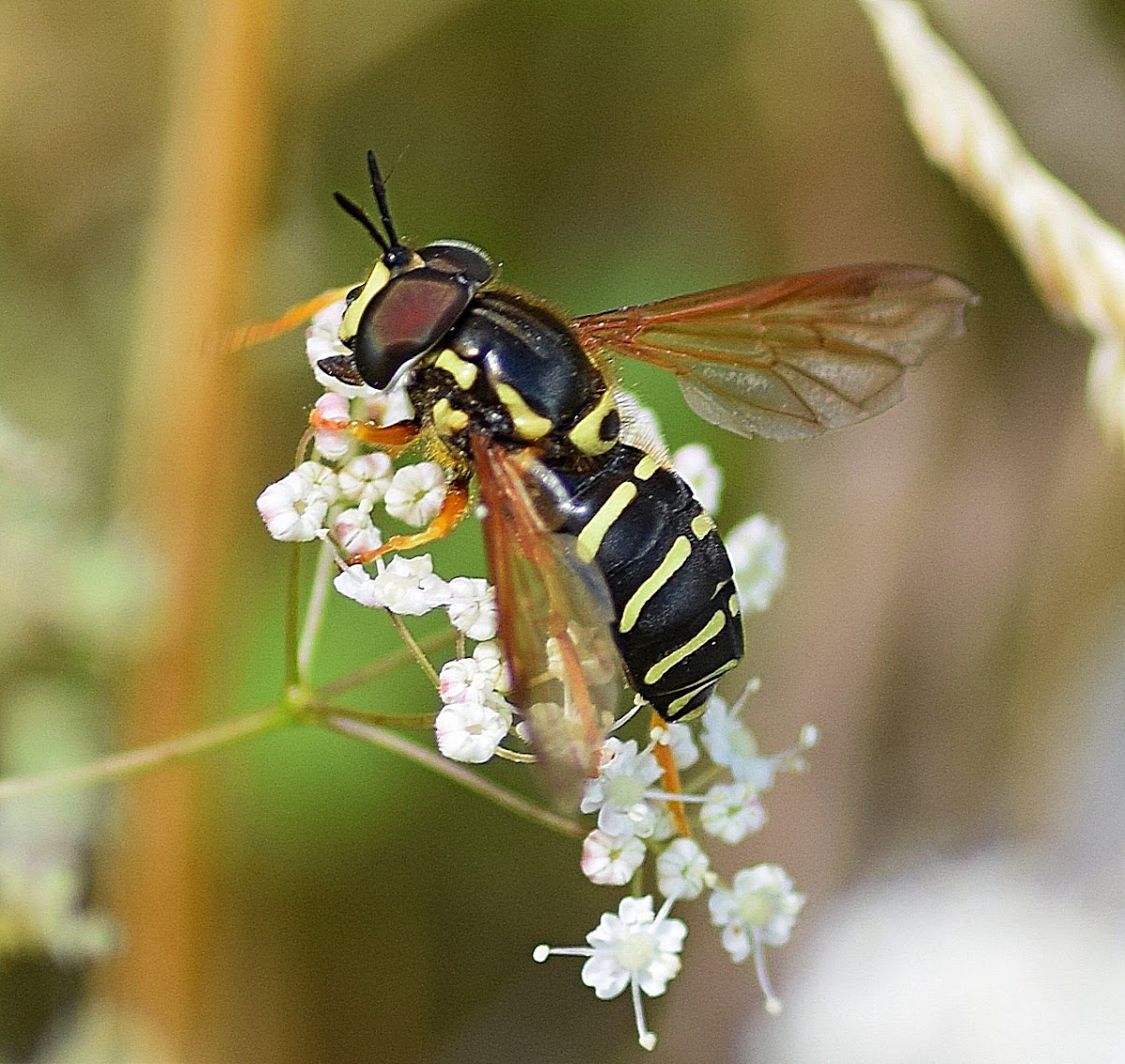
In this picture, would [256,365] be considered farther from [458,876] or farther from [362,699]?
[458,876]

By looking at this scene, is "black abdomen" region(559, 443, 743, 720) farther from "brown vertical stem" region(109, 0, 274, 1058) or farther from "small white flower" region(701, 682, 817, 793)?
"brown vertical stem" region(109, 0, 274, 1058)

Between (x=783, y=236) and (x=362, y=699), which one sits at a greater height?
(x=783, y=236)

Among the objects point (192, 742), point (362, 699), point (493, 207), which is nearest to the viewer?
point (192, 742)

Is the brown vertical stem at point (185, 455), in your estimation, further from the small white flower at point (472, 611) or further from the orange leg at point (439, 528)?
the small white flower at point (472, 611)

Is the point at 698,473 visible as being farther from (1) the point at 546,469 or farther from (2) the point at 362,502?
(2) the point at 362,502


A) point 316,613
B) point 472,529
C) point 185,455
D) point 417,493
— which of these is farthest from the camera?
point 472,529

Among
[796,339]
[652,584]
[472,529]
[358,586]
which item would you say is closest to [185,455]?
[472,529]

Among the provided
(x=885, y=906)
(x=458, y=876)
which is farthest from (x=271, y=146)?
(x=885, y=906)
